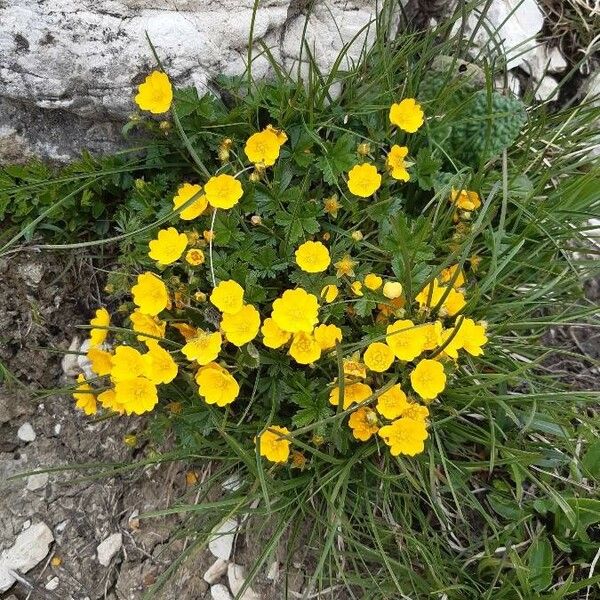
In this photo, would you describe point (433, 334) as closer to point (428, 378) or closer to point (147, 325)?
point (428, 378)

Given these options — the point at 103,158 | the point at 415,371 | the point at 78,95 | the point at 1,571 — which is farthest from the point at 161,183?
the point at 1,571

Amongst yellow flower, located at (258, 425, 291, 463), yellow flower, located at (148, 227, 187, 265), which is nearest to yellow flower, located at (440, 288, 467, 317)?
yellow flower, located at (258, 425, 291, 463)

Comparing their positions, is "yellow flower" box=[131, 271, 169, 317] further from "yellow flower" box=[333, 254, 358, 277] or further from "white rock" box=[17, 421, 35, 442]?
Result: "white rock" box=[17, 421, 35, 442]

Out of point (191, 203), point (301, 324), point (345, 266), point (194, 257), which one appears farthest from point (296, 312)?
point (191, 203)

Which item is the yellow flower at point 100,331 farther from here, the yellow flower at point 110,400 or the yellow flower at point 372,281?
the yellow flower at point 372,281

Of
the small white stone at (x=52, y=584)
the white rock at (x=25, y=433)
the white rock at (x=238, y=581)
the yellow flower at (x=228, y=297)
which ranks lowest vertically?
the small white stone at (x=52, y=584)

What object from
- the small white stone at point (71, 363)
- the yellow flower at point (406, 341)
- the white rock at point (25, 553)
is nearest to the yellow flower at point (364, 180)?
the yellow flower at point (406, 341)

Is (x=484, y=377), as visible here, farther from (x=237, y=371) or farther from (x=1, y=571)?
(x=1, y=571)
